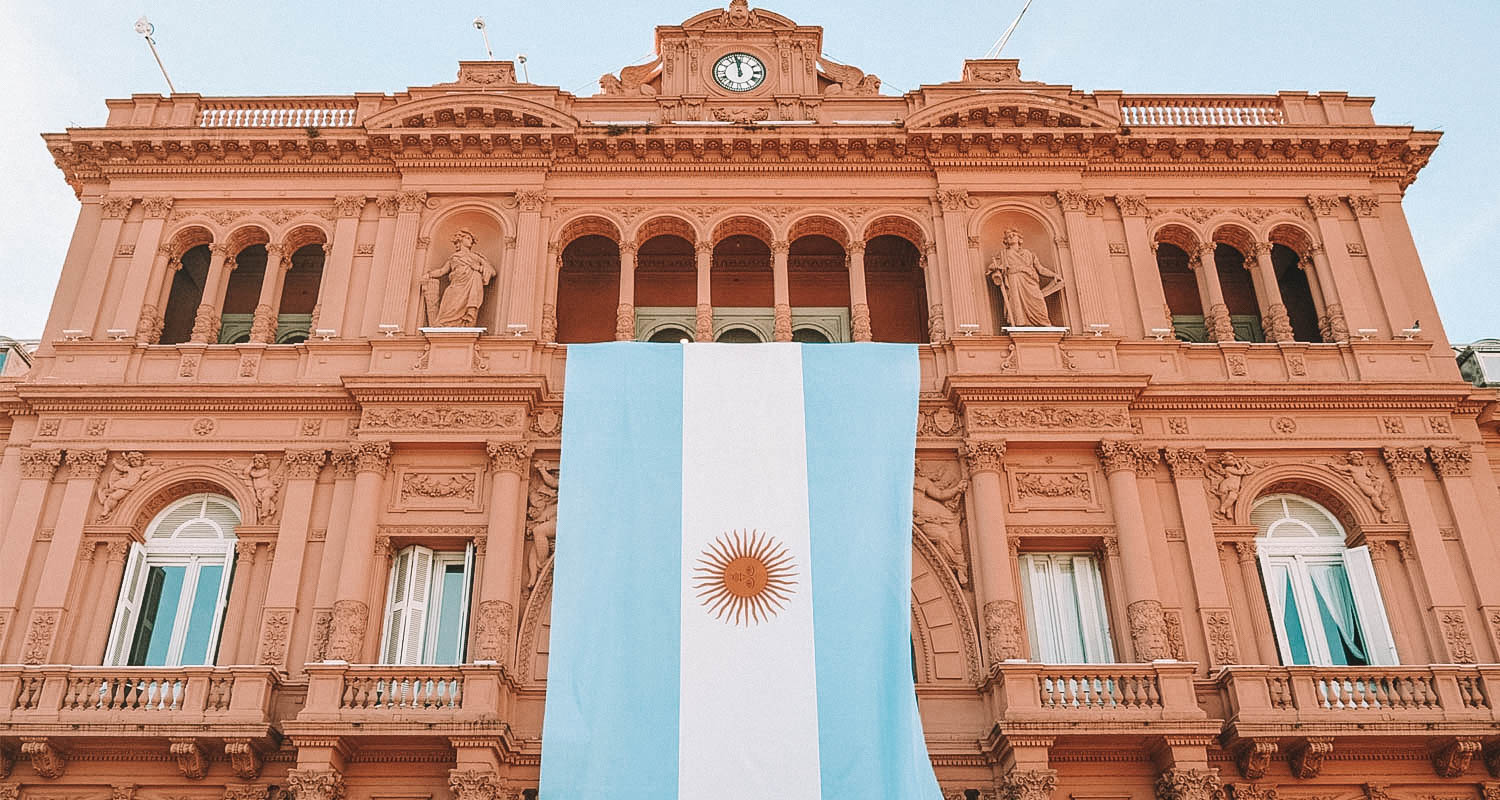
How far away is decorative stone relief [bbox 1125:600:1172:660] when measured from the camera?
65.2 ft

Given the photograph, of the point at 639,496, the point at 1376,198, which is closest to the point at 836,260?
the point at 639,496

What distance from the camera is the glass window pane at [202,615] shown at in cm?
2102

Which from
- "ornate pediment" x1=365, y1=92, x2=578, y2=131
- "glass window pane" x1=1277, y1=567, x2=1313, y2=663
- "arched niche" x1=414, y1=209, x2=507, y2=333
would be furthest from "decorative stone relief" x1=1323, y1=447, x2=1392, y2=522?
"ornate pediment" x1=365, y1=92, x2=578, y2=131

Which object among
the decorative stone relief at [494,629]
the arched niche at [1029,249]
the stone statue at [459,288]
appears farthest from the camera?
the arched niche at [1029,249]

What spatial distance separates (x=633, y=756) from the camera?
1778 centimetres

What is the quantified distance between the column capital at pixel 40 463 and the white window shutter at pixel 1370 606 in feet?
68.8

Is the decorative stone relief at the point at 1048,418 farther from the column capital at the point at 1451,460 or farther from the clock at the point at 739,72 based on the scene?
the clock at the point at 739,72

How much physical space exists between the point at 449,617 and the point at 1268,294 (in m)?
15.2

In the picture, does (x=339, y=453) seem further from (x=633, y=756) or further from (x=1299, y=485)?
(x=1299, y=485)

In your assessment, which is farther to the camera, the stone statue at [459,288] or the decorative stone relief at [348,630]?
the stone statue at [459,288]

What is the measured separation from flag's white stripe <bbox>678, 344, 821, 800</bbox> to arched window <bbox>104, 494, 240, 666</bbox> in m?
7.86

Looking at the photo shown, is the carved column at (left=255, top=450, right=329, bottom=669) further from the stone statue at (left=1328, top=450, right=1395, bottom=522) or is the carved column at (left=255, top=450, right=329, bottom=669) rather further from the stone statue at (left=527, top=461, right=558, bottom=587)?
the stone statue at (left=1328, top=450, right=1395, bottom=522)

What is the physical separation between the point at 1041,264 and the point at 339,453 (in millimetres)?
12620

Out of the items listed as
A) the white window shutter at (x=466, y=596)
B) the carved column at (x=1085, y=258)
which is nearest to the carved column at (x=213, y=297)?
the white window shutter at (x=466, y=596)
